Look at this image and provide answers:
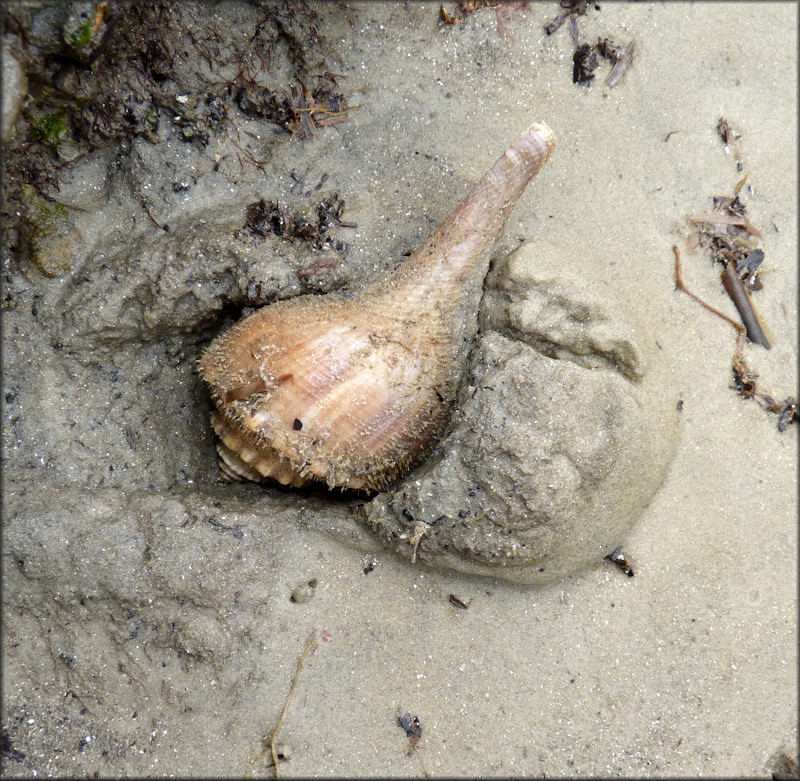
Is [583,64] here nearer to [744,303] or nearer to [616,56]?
[616,56]

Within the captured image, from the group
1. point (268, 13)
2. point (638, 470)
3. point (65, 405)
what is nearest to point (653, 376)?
point (638, 470)

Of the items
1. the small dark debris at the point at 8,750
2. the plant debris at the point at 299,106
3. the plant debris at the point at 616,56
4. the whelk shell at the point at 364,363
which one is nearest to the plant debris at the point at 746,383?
the plant debris at the point at 616,56

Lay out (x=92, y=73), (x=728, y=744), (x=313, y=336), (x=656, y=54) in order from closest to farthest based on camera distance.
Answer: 1. (x=92, y=73)
2. (x=313, y=336)
3. (x=728, y=744)
4. (x=656, y=54)

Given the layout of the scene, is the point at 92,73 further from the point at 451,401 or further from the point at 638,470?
the point at 638,470

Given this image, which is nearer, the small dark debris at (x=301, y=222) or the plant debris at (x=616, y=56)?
the small dark debris at (x=301, y=222)

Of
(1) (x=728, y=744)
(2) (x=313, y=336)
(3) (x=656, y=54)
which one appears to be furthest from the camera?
(3) (x=656, y=54)

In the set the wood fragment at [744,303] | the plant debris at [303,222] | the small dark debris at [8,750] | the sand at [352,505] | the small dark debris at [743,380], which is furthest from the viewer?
the wood fragment at [744,303]

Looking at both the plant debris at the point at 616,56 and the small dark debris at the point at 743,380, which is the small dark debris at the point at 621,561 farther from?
the plant debris at the point at 616,56

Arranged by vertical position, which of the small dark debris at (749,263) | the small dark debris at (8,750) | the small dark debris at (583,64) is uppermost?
the small dark debris at (583,64)
